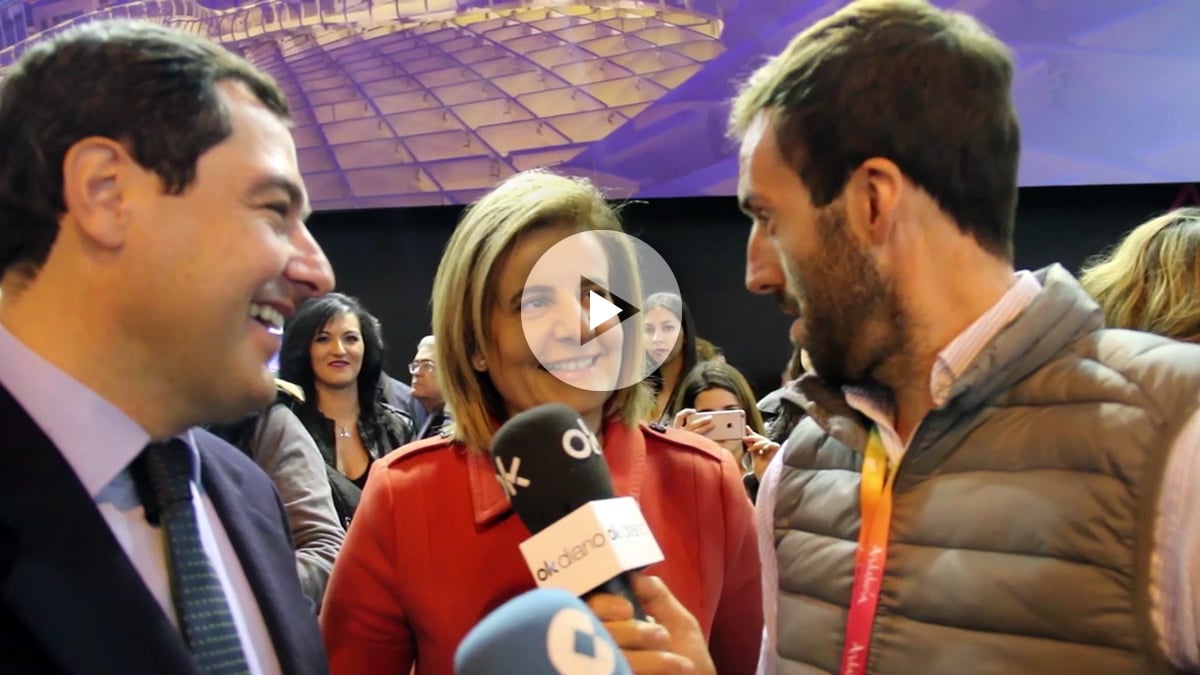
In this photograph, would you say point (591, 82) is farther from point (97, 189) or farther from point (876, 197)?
point (97, 189)

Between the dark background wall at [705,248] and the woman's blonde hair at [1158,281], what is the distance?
210cm

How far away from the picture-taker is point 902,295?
1.17m

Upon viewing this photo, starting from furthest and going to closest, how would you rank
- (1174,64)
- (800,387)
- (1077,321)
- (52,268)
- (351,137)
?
(351,137) → (1174,64) → (800,387) → (1077,321) → (52,268)

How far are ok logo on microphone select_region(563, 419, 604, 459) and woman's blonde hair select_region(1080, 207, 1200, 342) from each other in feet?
4.70

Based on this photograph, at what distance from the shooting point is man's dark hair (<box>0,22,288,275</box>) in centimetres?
100

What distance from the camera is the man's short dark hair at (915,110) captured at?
114 centimetres

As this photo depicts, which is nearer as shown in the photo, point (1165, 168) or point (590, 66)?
point (1165, 168)

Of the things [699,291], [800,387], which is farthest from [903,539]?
[699,291]

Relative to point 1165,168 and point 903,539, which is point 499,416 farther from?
point 1165,168

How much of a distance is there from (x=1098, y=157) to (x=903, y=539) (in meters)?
3.53

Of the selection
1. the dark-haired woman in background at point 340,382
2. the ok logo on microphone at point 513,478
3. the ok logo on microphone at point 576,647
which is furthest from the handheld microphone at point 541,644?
the dark-haired woman in background at point 340,382

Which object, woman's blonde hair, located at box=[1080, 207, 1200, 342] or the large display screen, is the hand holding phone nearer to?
woman's blonde hair, located at box=[1080, 207, 1200, 342]
